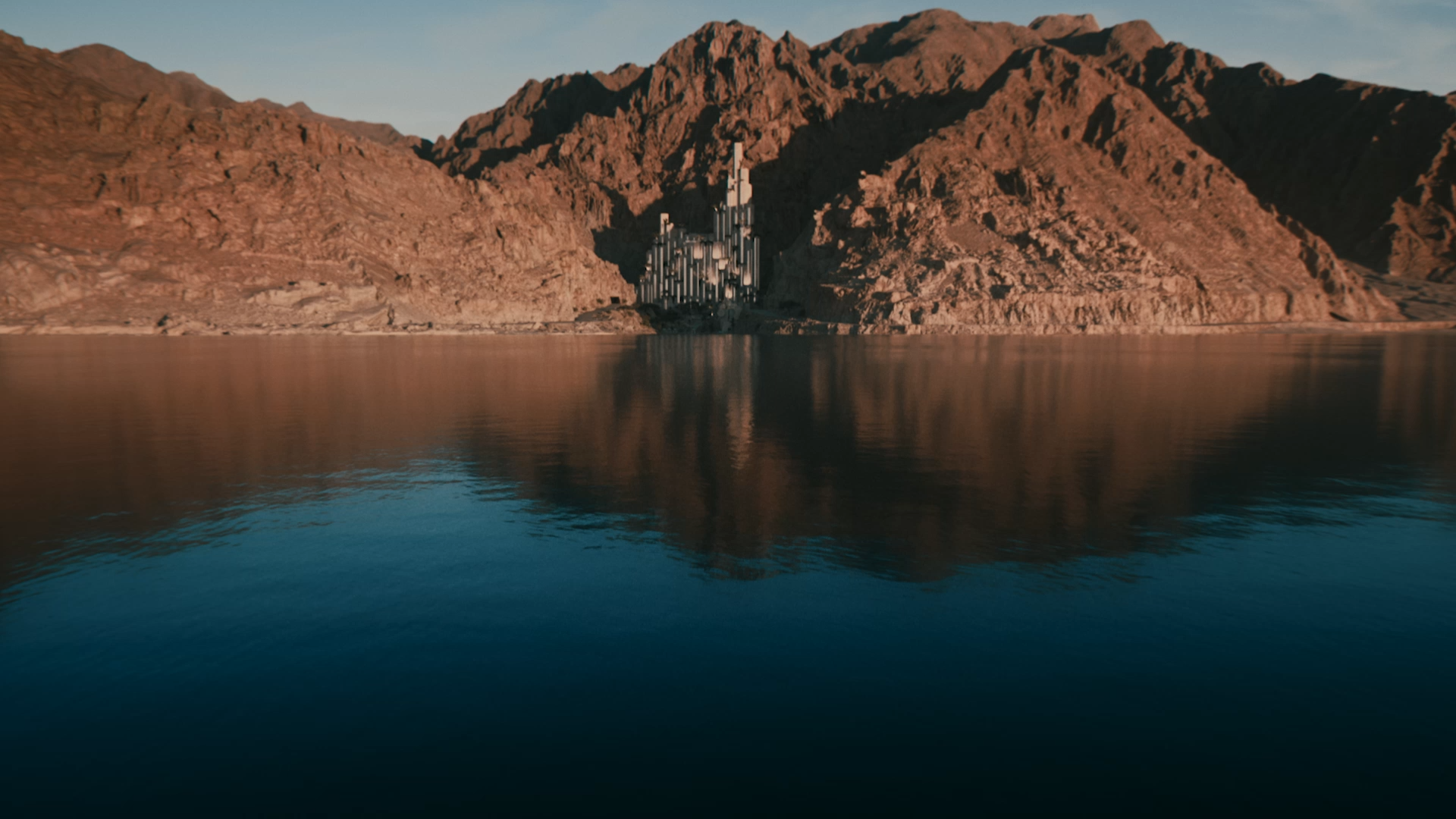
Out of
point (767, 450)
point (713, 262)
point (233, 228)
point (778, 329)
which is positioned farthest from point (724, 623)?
point (713, 262)

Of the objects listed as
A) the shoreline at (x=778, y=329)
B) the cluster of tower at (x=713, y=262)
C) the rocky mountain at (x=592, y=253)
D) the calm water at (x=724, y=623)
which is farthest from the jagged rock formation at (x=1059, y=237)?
the calm water at (x=724, y=623)

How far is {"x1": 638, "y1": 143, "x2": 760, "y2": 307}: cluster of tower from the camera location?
187 meters

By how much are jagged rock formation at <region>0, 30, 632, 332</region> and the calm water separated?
117139 mm

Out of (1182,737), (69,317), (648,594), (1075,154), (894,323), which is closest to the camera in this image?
(1182,737)

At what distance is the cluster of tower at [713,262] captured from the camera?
18738cm

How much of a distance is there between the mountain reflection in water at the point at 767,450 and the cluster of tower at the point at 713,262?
5433 inches

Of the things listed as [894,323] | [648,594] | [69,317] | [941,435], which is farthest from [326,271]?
[648,594]

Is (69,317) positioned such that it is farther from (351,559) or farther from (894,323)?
(351,559)

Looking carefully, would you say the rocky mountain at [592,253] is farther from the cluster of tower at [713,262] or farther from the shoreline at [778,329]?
the cluster of tower at [713,262]

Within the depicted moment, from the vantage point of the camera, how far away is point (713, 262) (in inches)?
7436

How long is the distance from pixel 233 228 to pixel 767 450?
14677cm

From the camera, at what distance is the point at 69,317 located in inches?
4473

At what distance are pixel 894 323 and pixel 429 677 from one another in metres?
135

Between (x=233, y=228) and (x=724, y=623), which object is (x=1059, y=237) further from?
(x=724, y=623)
